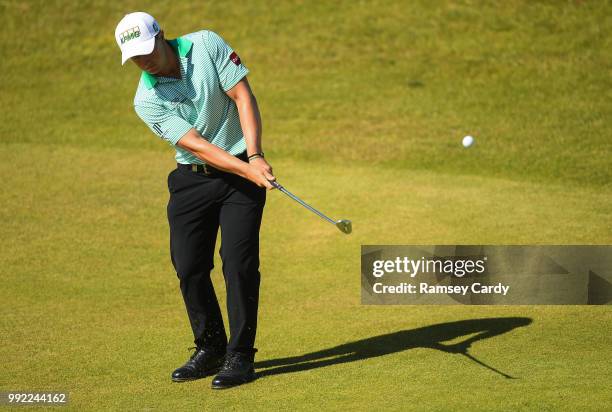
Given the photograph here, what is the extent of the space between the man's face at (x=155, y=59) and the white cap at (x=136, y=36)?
37mm

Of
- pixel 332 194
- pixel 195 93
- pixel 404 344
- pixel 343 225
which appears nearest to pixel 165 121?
pixel 195 93

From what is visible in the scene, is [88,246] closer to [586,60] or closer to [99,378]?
[99,378]

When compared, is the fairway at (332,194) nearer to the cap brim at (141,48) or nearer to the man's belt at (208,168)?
the man's belt at (208,168)

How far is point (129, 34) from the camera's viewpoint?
5.48m

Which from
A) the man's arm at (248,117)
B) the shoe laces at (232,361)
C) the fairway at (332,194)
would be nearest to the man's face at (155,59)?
the man's arm at (248,117)

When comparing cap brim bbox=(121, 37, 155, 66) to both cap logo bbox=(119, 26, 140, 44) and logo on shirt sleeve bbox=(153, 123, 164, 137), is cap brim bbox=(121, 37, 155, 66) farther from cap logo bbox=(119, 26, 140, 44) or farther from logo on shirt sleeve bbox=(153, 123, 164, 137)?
logo on shirt sleeve bbox=(153, 123, 164, 137)

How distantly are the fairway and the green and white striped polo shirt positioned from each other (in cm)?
151

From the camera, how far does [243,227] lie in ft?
18.9

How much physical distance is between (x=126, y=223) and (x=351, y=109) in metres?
5.25

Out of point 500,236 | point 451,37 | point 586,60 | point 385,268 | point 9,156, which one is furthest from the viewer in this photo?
point 451,37

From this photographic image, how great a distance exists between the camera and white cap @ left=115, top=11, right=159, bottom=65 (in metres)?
5.46

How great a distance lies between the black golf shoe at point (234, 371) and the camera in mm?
5688

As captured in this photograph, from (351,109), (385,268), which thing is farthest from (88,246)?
(351,109)

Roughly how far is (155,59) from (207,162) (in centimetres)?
64
